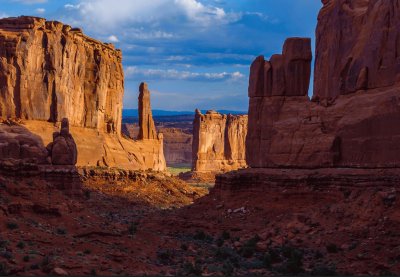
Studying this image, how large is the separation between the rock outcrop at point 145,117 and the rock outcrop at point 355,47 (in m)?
37.6

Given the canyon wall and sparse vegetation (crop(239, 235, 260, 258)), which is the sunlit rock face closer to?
the canyon wall

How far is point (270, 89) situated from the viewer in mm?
40000

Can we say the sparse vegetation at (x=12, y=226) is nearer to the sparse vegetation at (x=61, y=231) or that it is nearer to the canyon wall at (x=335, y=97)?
the sparse vegetation at (x=61, y=231)

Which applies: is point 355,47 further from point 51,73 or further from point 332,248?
point 51,73

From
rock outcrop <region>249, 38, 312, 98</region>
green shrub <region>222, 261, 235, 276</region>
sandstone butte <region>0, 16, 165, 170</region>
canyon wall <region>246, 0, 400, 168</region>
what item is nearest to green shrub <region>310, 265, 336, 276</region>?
green shrub <region>222, 261, 235, 276</region>

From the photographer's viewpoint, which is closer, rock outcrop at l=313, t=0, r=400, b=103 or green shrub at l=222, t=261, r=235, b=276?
green shrub at l=222, t=261, r=235, b=276

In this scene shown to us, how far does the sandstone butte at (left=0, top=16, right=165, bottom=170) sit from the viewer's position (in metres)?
53.1

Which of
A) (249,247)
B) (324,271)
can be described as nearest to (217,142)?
(249,247)

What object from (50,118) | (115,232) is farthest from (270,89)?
(50,118)

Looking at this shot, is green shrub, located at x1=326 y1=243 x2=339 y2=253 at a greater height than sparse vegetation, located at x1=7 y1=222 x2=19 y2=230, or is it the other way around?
sparse vegetation, located at x1=7 y1=222 x2=19 y2=230

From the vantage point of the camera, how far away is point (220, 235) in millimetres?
34031

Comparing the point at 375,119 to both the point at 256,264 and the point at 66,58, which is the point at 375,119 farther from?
the point at 66,58

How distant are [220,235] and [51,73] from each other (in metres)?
28.2

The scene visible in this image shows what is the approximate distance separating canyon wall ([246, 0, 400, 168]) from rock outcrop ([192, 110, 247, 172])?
211 ft
